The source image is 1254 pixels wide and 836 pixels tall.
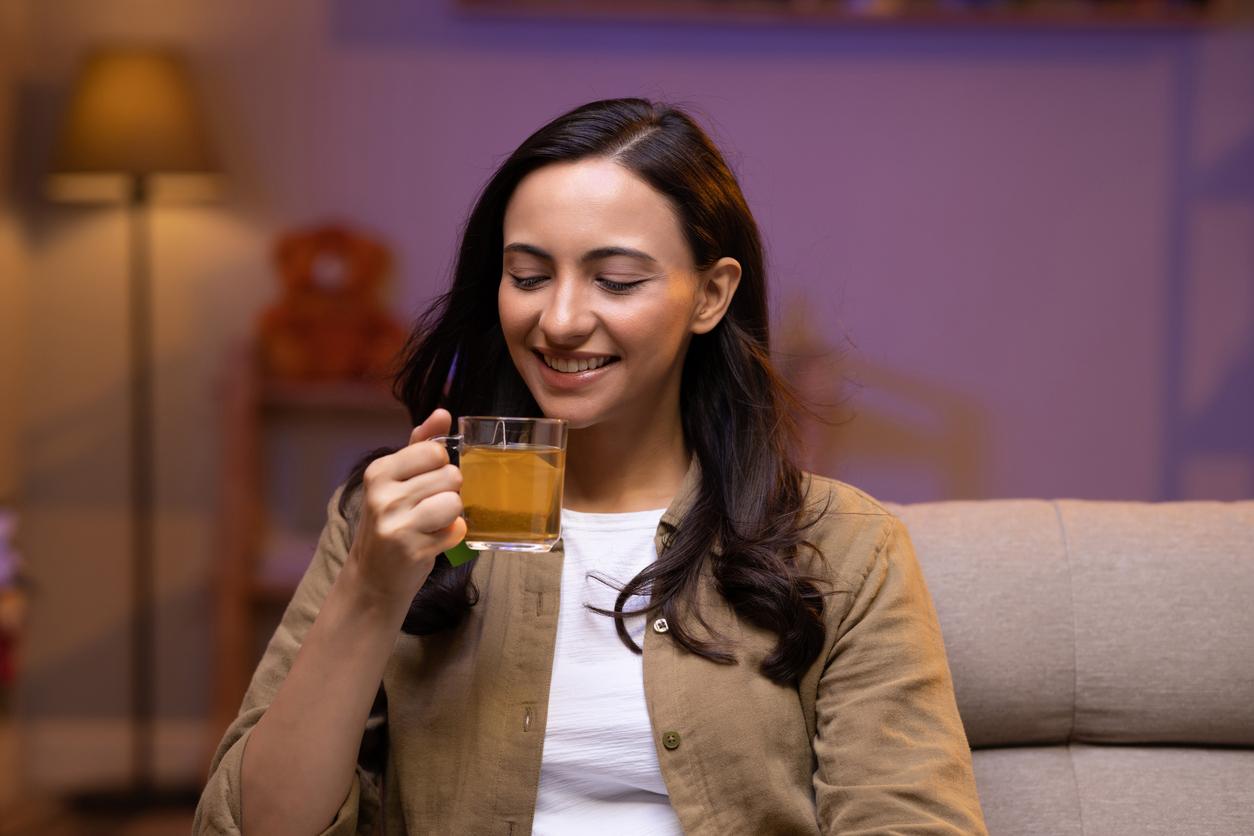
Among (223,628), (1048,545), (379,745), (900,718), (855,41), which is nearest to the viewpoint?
(900,718)

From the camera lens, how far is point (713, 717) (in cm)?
135

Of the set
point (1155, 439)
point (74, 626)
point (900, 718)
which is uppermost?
point (900, 718)

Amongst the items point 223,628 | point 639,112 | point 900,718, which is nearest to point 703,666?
point 900,718

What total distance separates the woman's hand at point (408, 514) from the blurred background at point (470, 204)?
2.45 metres

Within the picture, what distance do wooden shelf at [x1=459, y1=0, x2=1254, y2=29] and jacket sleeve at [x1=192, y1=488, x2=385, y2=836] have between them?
2479 mm

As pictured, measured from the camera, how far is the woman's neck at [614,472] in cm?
153

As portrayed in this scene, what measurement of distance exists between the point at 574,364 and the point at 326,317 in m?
2.33

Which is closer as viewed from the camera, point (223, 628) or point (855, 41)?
point (223, 628)

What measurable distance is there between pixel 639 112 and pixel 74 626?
9.69 feet

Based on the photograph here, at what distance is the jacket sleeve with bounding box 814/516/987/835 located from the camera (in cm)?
128

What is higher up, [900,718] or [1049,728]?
[900,718]

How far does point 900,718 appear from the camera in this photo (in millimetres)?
1325

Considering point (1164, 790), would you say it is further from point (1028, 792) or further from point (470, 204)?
point (470, 204)

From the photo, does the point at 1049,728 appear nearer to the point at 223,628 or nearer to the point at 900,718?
the point at 900,718
